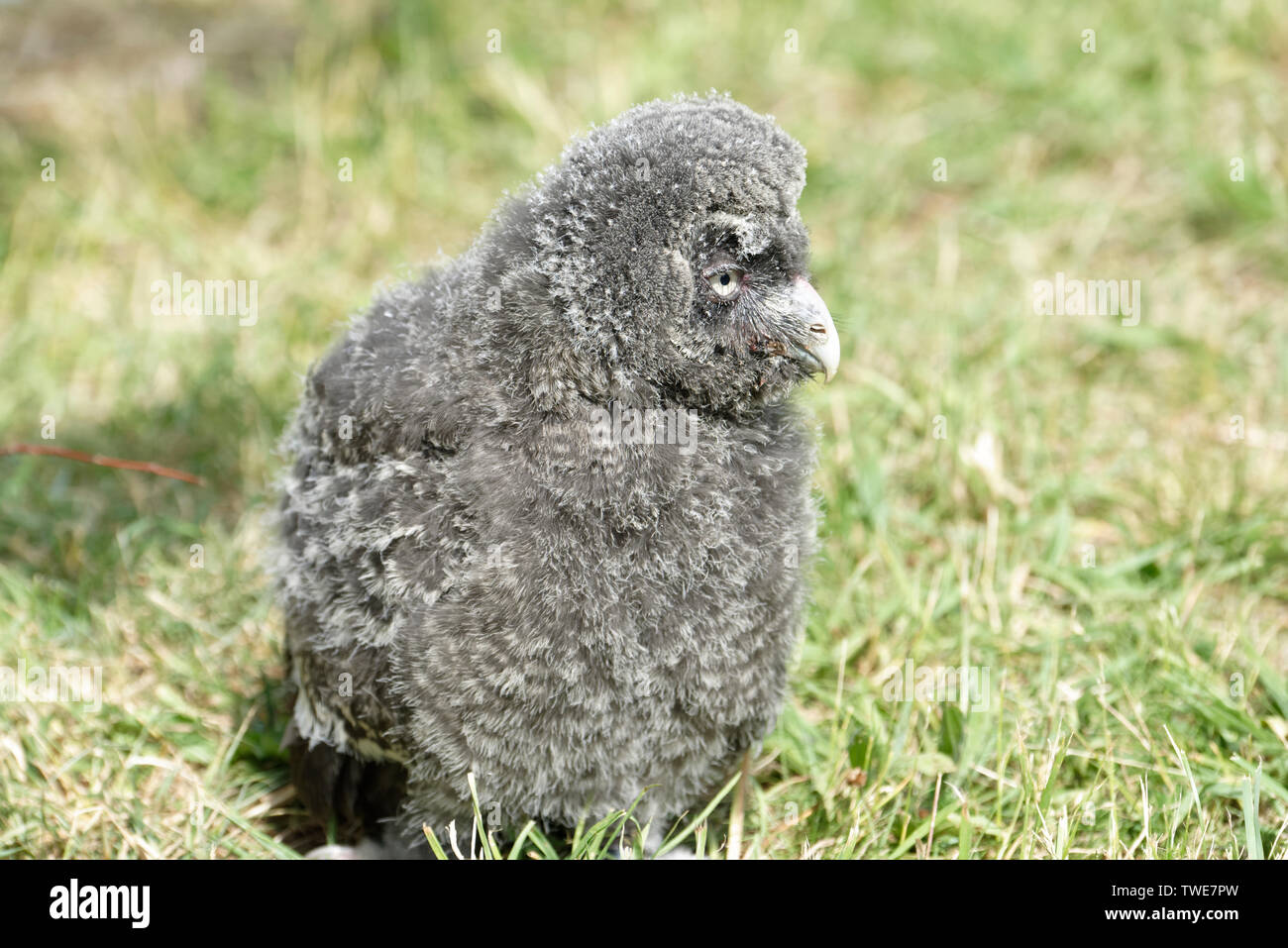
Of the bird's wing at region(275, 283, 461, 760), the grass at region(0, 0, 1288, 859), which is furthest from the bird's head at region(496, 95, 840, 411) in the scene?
the grass at region(0, 0, 1288, 859)

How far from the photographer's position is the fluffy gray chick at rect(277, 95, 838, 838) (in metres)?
2.77

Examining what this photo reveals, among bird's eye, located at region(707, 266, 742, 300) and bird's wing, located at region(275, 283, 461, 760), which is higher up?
bird's eye, located at region(707, 266, 742, 300)

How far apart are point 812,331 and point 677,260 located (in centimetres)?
→ 38

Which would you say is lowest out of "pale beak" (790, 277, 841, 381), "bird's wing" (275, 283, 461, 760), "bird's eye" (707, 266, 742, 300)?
"bird's wing" (275, 283, 461, 760)

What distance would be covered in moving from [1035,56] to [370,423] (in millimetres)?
4660

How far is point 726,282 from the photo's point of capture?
2.88 meters

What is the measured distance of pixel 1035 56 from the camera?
624 cm

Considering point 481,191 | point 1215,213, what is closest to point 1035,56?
point 1215,213

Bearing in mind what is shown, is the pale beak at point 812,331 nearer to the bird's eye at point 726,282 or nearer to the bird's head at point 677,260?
the bird's head at point 677,260

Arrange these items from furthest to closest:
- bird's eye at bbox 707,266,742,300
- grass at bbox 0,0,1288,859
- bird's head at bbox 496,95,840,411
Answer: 1. grass at bbox 0,0,1288,859
2. bird's eye at bbox 707,266,742,300
3. bird's head at bbox 496,95,840,411

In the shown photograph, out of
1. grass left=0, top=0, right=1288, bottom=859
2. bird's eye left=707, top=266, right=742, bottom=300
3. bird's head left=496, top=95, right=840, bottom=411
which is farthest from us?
grass left=0, top=0, right=1288, bottom=859

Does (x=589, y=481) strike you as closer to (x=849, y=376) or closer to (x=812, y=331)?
(x=812, y=331)

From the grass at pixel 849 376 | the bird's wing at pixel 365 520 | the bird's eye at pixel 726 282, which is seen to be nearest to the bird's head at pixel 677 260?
the bird's eye at pixel 726 282

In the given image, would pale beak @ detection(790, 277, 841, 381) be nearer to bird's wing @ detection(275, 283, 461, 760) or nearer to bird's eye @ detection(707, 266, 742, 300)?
bird's eye @ detection(707, 266, 742, 300)
